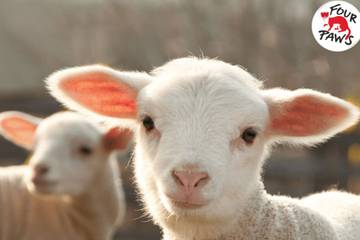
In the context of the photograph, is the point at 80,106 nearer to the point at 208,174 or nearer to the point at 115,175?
the point at 208,174

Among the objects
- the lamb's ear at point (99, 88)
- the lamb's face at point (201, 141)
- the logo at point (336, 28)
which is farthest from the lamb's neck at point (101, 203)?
the lamb's face at point (201, 141)

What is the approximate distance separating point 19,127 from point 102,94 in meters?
3.01

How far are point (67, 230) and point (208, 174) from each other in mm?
3787

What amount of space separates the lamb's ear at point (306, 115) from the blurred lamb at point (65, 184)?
2788 mm

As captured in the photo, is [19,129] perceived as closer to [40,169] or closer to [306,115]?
[40,169]

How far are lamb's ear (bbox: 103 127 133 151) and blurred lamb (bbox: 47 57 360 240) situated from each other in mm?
2720

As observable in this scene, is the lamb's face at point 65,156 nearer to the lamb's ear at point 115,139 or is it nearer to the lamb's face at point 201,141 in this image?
the lamb's ear at point 115,139

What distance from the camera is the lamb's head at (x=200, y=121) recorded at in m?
3.71

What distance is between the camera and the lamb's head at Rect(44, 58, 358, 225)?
371 centimetres

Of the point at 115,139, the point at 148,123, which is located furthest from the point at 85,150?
the point at 148,123

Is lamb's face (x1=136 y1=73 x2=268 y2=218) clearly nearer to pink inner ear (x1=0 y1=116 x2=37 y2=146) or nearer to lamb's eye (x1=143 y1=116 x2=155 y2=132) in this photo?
lamb's eye (x1=143 y1=116 x2=155 y2=132)

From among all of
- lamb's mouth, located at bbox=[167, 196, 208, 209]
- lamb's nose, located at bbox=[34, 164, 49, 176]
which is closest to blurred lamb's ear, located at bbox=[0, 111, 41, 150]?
lamb's nose, located at bbox=[34, 164, 49, 176]

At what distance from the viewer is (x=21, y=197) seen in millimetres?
7125

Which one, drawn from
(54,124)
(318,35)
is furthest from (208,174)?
(54,124)
